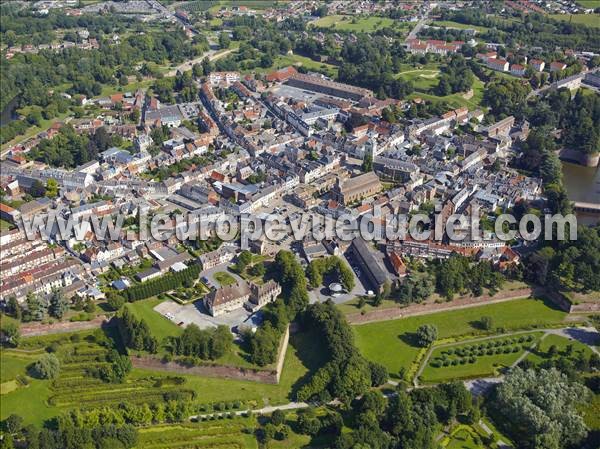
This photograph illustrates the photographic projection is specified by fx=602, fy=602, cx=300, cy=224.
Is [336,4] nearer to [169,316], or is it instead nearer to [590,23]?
[590,23]

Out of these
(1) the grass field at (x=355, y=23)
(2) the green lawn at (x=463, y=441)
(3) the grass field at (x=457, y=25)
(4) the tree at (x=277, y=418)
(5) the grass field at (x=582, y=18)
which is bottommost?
(2) the green lawn at (x=463, y=441)

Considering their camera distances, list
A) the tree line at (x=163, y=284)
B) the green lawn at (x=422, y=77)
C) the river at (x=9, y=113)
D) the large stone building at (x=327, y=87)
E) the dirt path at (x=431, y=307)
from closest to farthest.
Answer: the dirt path at (x=431, y=307) → the tree line at (x=163, y=284) → the river at (x=9, y=113) → the large stone building at (x=327, y=87) → the green lawn at (x=422, y=77)

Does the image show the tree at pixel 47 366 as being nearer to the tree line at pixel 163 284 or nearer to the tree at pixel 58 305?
the tree at pixel 58 305

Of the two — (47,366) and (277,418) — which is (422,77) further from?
(47,366)

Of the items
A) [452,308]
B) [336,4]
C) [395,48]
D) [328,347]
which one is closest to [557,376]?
[452,308]

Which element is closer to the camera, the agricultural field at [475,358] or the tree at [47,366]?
the tree at [47,366]

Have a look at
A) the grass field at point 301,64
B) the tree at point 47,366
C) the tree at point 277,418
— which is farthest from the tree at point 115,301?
the grass field at point 301,64

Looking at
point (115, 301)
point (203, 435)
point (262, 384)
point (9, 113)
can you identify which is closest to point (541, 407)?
point (262, 384)

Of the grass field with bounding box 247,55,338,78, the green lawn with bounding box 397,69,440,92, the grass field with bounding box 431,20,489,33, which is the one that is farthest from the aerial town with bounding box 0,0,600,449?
the grass field with bounding box 431,20,489,33
